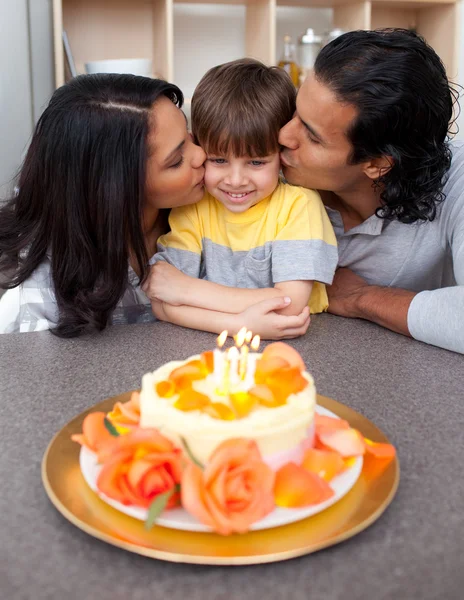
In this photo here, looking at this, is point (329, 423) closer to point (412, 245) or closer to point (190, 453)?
point (190, 453)

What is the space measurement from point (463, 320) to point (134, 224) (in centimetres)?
67

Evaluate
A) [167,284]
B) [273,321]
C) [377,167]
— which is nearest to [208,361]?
[273,321]

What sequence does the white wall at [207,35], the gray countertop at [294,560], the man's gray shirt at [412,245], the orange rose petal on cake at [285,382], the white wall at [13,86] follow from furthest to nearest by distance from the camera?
the white wall at [207,35]
the white wall at [13,86]
the man's gray shirt at [412,245]
the orange rose petal on cake at [285,382]
the gray countertop at [294,560]

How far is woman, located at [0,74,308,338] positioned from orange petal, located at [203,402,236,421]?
0.66 metres

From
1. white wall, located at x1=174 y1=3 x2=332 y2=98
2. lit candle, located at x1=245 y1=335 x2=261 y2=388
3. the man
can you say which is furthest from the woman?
white wall, located at x1=174 y1=3 x2=332 y2=98

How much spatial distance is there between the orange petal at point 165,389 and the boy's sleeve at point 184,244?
847 mm

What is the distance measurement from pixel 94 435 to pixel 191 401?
0.14 meters

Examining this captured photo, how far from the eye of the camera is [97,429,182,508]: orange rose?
0.61m

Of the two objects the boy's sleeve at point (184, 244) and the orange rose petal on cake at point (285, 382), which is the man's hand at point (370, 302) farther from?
the orange rose petal on cake at point (285, 382)

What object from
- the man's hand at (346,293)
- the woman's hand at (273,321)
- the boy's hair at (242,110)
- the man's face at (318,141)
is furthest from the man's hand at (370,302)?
the boy's hair at (242,110)

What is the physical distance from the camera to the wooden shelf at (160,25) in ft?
9.17

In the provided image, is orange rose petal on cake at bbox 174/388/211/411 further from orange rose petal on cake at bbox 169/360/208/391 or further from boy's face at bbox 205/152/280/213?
boy's face at bbox 205/152/280/213

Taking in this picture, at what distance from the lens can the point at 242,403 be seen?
66 centimetres

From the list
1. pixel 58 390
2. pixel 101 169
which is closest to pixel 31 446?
pixel 58 390
